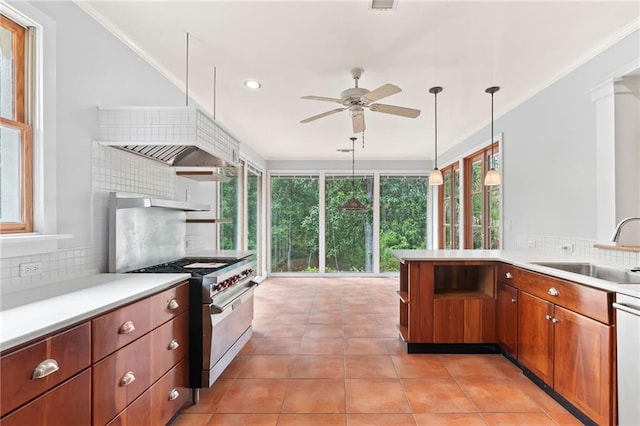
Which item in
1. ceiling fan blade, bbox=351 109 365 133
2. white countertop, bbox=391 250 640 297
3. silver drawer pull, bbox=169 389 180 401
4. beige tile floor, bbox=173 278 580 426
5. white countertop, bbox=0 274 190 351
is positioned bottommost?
beige tile floor, bbox=173 278 580 426

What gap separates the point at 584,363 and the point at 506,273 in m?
0.99

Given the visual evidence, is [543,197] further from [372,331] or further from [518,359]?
[372,331]

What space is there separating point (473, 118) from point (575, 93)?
59.8 inches

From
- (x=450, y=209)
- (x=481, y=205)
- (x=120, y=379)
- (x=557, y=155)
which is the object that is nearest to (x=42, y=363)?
(x=120, y=379)

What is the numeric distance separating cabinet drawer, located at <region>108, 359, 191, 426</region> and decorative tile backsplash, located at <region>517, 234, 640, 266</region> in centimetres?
315

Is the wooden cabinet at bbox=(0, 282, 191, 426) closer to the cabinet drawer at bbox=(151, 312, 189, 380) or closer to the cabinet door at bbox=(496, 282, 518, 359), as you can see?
the cabinet drawer at bbox=(151, 312, 189, 380)

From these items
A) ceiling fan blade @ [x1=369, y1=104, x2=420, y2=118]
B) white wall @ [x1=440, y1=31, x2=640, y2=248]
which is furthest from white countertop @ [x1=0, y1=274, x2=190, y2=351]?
white wall @ [x1=440, y1=31, x2=640, y2=248]

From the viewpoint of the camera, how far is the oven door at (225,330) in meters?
2.11

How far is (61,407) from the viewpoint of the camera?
117 centimetres

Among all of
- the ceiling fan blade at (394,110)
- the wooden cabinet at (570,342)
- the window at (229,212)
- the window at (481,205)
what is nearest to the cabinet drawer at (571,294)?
the wooden cabinet at (570,342)

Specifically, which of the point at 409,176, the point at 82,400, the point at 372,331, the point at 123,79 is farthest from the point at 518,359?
the point at 409,176

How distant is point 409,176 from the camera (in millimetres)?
6949

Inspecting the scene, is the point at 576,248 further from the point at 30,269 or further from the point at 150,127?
the point at 30,269

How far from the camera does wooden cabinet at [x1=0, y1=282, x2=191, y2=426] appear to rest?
104 centimetres
